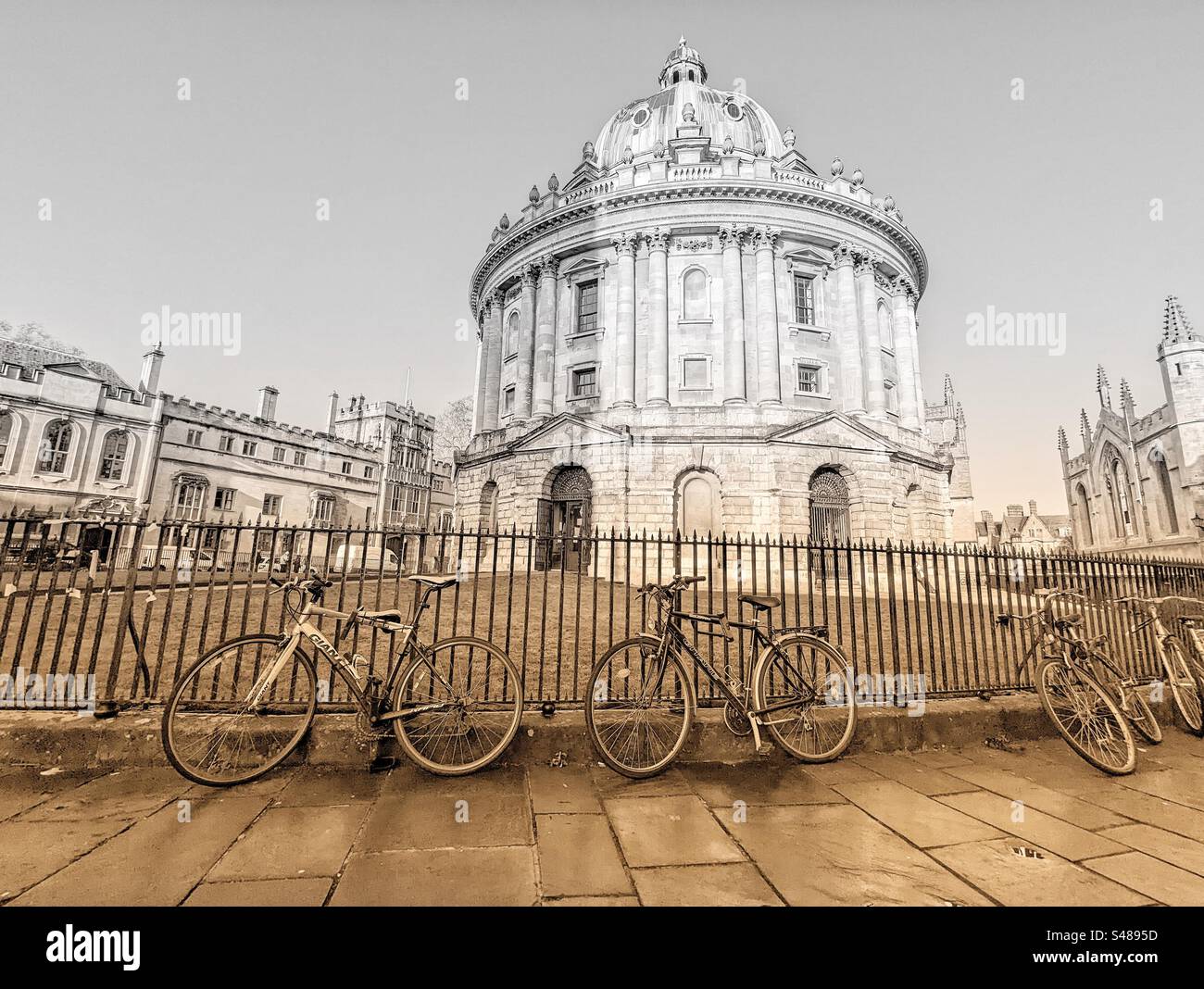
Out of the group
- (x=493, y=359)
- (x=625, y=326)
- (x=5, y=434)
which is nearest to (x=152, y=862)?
(x=625, y=326)

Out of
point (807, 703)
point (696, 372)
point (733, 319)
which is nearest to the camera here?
point (807, 703)

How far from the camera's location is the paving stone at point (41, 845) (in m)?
2.43

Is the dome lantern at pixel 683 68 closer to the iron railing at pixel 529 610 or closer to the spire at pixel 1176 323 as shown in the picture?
the spire at pixel 1176 323

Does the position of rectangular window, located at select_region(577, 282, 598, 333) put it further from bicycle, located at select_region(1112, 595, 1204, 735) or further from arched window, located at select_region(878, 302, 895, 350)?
bicycle, located at select_region(1112, 595, 1204, 735)

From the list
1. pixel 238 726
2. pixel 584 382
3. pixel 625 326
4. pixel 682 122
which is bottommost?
pixel 238 726

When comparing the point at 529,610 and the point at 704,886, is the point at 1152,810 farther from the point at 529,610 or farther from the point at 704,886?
the point at 529,610

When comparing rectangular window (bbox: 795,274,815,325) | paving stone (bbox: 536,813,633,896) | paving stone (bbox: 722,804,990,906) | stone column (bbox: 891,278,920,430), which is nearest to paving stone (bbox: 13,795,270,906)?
paving stone (bbox: 536,813,633,896)

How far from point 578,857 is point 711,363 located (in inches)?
958

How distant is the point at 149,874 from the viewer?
246 cm

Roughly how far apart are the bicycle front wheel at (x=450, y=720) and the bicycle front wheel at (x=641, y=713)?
634mm

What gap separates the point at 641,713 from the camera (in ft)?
13.5

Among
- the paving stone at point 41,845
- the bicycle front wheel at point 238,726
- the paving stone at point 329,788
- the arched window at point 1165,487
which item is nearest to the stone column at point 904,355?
the arched window at point 1165,487

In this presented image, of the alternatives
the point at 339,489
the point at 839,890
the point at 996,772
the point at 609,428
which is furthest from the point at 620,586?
the point at 339,489

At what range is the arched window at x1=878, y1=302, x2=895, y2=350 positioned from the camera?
91.2ft
